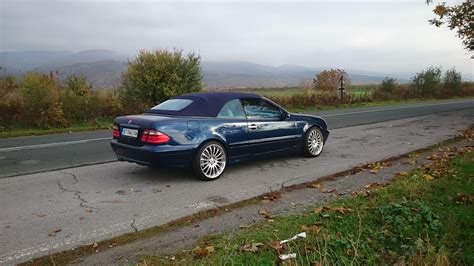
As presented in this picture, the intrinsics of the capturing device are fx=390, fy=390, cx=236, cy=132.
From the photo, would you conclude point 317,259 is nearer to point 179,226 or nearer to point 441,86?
point 179,226

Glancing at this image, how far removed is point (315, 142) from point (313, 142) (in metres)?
0.08

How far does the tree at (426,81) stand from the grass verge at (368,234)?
3425cm

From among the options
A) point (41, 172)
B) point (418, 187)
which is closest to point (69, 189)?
point (41, 172)

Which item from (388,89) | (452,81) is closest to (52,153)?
(388,89)

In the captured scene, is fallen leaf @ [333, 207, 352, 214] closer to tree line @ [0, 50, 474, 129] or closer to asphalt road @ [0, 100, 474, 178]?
asphalt road @ [0, 100, 474, 178]

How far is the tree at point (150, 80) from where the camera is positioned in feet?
56.4

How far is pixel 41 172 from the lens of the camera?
726 cm

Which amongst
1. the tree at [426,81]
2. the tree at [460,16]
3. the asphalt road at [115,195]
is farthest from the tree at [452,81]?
the asphalt road at [115,195]

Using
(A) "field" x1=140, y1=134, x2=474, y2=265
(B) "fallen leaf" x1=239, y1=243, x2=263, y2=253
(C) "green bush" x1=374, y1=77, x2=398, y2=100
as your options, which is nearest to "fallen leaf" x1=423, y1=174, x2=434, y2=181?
(A) "field" x1=140, y1=134, x2=474, y2=265

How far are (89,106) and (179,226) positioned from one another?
12735mm

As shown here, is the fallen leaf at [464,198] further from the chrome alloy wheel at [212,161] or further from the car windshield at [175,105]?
the car windshield at [175,105]

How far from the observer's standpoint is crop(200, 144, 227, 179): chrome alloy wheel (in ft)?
21.3

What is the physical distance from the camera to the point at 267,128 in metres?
7.49

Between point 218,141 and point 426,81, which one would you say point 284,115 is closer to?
point 218,141
